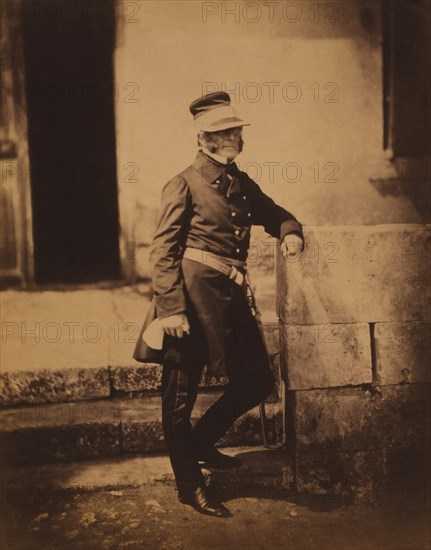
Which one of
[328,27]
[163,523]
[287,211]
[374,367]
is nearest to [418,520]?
[374,367]

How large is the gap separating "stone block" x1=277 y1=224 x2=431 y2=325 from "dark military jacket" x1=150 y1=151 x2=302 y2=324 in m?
0.34

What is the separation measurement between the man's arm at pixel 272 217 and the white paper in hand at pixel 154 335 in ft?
2.24

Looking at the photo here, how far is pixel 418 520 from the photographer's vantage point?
11.9 feet

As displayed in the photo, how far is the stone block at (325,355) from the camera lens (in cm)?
371

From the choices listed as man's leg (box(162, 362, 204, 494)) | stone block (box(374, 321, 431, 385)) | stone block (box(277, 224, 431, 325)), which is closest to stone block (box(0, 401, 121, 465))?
man's leg (box(162, 362, 204, 494))

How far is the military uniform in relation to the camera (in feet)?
11.2

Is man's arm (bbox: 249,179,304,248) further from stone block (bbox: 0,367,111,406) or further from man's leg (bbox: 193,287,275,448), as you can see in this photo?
stone block (bbox: 0,367,111,406)

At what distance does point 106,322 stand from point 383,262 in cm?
138

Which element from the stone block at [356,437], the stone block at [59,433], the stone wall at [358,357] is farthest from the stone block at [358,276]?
the stone block at [59,433]

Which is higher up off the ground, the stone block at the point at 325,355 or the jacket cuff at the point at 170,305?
the jacket cuff at the point at 170,305

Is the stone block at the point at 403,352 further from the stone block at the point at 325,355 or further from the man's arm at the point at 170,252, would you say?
the man's arm at the point at 170,252

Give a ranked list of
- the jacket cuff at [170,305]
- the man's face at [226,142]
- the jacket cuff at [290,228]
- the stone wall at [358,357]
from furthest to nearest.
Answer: the stone wall at [358,357]
the jacket cuff at [290,228]
the man's face at [226,142]
the jacket cuff at [170,305]

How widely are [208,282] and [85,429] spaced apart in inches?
38.0

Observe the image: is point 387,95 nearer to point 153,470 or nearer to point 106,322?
point 106,322
